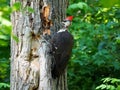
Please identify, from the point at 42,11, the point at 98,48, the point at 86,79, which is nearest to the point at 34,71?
the point at 42,11

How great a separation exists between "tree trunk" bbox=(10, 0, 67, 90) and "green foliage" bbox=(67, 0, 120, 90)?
166 cm

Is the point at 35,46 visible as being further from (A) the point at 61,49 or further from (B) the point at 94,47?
(B) the point at 94,47

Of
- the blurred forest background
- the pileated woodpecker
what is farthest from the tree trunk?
the blurred forest background

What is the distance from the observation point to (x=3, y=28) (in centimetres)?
98

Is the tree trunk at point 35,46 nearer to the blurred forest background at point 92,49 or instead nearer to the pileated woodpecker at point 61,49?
the pileated woodpecker at point 61,49

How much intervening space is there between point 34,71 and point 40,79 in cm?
9

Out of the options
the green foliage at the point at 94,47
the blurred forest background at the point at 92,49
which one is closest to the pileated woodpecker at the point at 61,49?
the blurred forest background at the point at 92,49

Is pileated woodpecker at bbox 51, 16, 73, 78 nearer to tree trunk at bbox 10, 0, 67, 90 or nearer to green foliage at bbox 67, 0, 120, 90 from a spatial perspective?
tree trunk at bbox 10, 0, 67, 90

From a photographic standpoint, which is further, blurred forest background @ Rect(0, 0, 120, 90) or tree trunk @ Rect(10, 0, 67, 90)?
blurred forest background @ Rect(0, 0, 120, 90)

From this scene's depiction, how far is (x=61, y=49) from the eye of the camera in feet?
9.52

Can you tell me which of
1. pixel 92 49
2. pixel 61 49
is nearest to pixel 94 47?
pixel 92 49

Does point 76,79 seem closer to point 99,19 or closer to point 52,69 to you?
point 99,19

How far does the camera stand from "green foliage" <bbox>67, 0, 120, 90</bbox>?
4.72 meters

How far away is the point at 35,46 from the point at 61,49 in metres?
0.24
